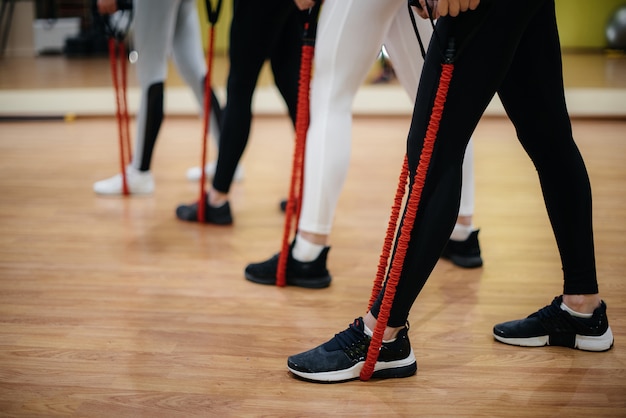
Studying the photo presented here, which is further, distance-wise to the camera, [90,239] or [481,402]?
[90,239]

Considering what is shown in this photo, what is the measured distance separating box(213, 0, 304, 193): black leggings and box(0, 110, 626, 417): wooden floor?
27 centimetres

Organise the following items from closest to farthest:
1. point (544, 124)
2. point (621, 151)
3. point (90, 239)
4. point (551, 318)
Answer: point (544, 124), point (551, 318), point (90, 239), point (621, 151)

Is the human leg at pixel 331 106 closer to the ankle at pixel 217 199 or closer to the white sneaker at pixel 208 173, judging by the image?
the ankle at pixel 217 199

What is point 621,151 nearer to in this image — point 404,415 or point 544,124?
point 544,124

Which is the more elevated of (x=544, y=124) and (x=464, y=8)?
(x=464, y=8)

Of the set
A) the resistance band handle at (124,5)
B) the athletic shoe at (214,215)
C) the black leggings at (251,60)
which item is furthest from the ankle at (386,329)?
the resistance band handle at (124,5)

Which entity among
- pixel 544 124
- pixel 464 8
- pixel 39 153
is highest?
pixel 464 8

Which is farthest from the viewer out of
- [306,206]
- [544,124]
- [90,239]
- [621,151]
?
[621,151]

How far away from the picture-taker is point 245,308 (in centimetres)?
152

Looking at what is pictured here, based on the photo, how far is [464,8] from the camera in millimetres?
988

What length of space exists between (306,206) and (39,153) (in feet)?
6.41

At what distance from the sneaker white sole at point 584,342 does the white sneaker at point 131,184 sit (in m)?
1.51

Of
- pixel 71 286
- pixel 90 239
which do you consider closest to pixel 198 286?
pixel 71 286

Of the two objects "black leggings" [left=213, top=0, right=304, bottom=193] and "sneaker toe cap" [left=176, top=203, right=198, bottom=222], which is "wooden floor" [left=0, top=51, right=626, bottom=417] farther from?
"black leggings" [left=213, top=0, right=304, bottom=193]
